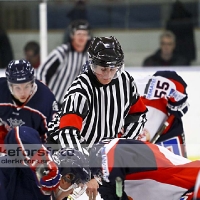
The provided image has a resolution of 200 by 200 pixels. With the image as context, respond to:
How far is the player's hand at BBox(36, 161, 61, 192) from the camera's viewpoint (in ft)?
7.09

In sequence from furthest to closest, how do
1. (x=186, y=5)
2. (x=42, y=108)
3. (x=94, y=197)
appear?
(x=186, y=5), (x=42, y=108), (x=94, y=197)

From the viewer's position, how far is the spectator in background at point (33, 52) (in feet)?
16.2

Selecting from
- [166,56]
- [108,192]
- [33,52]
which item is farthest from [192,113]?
[108,192]

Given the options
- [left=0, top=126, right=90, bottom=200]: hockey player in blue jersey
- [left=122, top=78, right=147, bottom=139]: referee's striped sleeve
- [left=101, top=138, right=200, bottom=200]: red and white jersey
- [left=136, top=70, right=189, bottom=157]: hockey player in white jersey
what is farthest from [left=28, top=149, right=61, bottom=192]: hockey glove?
[left=136, top=70, right=189, bottom=157]: hockey player in white jersey

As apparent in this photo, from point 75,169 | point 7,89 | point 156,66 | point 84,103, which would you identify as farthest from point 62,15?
point 75,169

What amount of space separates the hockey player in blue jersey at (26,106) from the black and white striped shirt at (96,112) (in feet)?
1.40

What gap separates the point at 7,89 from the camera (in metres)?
3.37

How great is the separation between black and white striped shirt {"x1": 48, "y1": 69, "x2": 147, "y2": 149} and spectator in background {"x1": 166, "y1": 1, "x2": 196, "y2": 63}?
204 centimetres

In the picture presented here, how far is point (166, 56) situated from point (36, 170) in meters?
2.87

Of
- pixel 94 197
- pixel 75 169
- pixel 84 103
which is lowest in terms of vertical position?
pixel 94 197

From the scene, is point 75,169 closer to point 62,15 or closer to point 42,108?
point 42,108

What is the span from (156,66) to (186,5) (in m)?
0.49

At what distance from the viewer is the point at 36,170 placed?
7.10 feet

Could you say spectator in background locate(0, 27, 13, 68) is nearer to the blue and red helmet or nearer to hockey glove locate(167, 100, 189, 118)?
the blue and red helmet
